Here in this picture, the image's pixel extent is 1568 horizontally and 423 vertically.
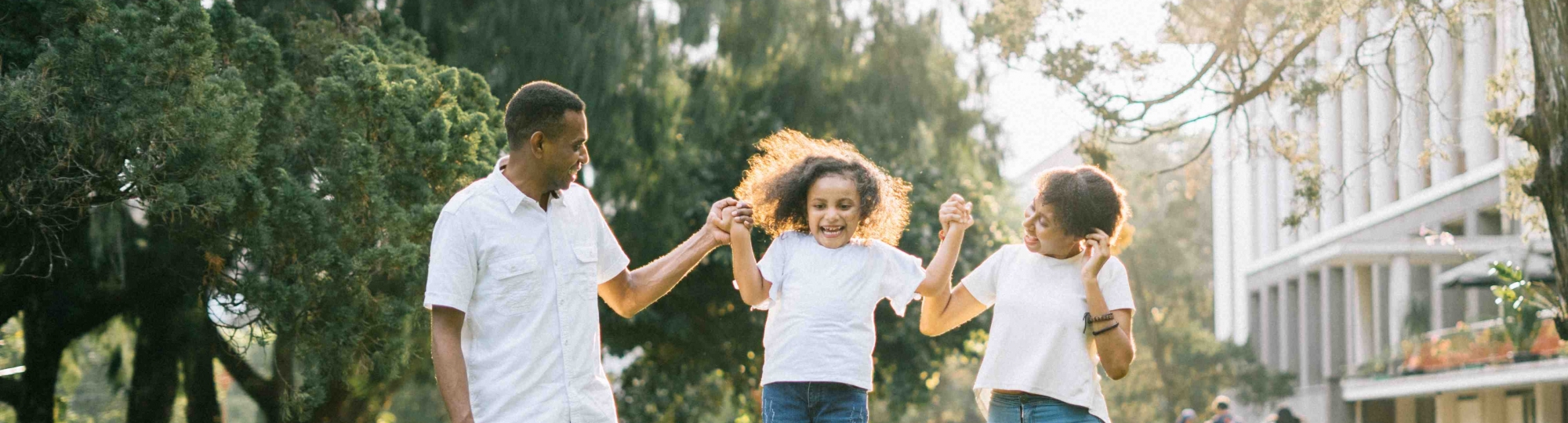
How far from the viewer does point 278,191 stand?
877 centimetres

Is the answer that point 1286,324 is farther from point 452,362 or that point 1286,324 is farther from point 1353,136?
point 452,362

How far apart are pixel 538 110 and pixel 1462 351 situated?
2427 cm

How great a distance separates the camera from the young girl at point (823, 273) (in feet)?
15.8

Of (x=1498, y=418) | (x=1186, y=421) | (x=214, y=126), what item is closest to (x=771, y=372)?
(x=214, y=126)

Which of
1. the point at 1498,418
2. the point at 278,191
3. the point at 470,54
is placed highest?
the point at 470,54

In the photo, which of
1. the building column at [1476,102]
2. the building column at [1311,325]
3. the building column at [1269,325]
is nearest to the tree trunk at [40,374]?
the building column at [1476,102]

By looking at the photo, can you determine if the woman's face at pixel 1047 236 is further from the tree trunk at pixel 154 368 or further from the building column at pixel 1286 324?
the building column at pixel 1286 324

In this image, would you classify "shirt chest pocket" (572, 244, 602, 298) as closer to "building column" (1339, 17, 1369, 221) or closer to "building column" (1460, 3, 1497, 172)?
"building column" (1460, 3, 1497, 172)

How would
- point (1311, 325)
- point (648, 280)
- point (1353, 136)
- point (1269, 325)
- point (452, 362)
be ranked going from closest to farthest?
point (452, 362) < point (648, 280) < point (1353, 136) < point (1311, 325) < point (1269, 325)

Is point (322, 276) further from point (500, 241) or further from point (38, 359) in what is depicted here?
point (500, 241)

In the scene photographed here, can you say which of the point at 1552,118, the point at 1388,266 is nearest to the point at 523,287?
the point at 1552,118

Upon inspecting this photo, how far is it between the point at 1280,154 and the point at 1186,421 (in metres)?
8.03

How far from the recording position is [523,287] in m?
3.81

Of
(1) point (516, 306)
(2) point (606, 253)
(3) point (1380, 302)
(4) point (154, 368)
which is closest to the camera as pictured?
(1) point (516, 306)
